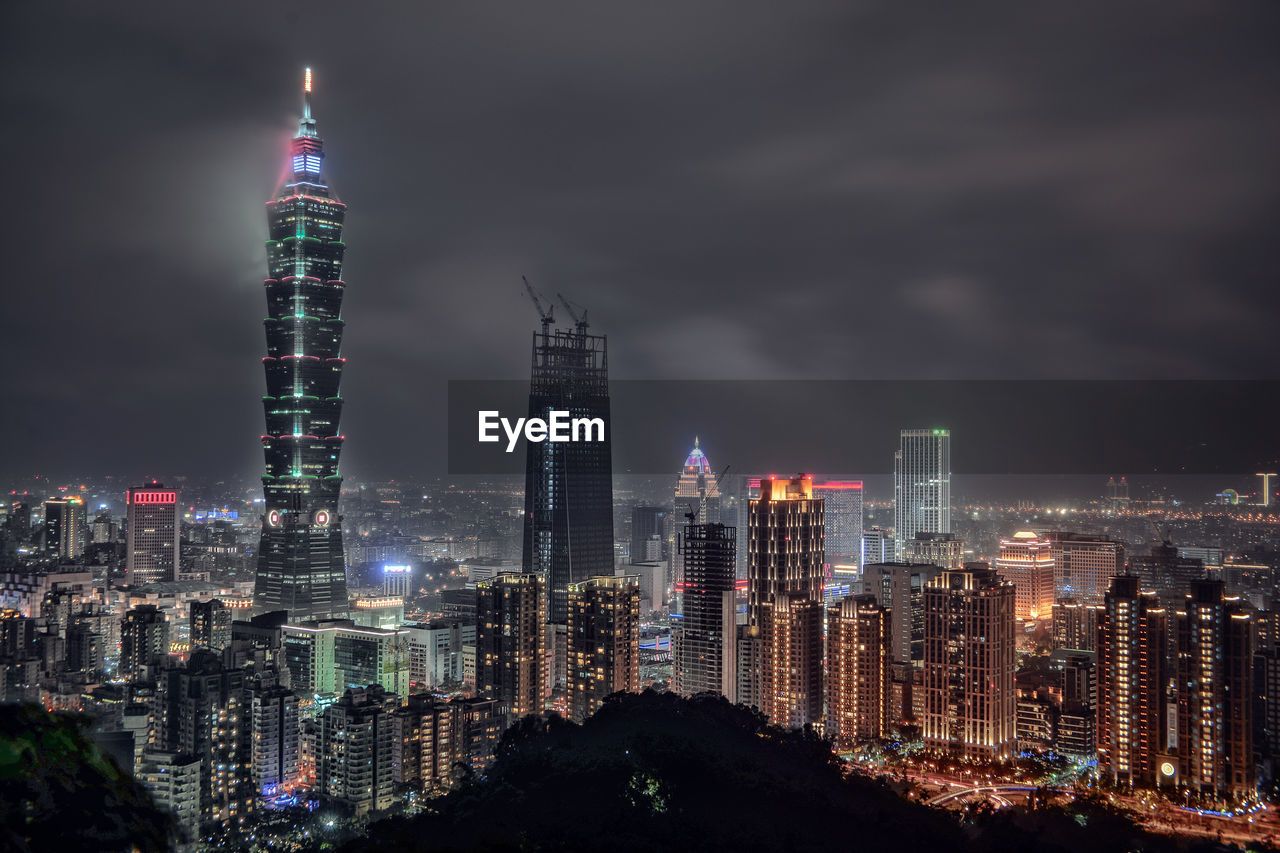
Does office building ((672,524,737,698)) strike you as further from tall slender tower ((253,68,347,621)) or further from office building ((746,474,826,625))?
tall slender tower ((253,68,347,621))

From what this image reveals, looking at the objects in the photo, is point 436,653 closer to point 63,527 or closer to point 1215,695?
point 1215,695

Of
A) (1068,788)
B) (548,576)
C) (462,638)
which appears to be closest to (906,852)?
(1068,788)

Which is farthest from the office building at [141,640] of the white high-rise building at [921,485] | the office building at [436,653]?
the white high-rise building at [921,485]

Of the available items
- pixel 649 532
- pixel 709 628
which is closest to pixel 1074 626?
pixel 709 628

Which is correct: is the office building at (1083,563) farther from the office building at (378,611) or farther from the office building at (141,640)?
the office building at (141,640)

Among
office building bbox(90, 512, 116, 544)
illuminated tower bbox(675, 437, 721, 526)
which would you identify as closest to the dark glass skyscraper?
illuminated tower bbox(675, 437, 721, 526)
